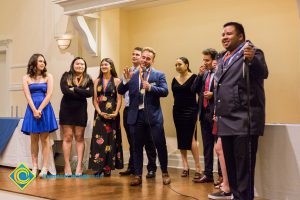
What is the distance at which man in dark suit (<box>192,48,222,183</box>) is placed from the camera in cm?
400

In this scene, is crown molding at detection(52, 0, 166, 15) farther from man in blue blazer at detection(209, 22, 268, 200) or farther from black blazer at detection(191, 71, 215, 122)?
man in blue blazer at detection(209, 22, 268, 200)

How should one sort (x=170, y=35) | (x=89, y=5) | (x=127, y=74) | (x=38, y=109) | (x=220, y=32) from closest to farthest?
(x=127, y=74), (x=38, y=109), (x=89, y=5), (x=220, y=32), (x=170, y=35)

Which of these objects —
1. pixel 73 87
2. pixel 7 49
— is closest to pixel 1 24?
pixel 7 49

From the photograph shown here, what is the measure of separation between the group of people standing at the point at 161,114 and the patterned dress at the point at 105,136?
0.03 ft

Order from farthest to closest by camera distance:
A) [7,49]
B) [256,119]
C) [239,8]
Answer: [7,49] → [239,8] → [256,119]

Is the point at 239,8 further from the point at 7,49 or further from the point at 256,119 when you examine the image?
the point at 7,49

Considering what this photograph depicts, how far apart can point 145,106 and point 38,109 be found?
51.4 inches

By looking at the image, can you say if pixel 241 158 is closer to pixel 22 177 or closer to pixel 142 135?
pixel 142 135

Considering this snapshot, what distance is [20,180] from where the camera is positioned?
3641 millimetres

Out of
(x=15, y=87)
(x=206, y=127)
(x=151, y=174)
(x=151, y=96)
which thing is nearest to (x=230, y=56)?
(x=151, y=96)

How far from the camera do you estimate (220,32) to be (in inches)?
208

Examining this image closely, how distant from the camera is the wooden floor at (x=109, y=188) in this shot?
11.6 feet

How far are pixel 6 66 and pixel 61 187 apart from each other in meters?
3.34

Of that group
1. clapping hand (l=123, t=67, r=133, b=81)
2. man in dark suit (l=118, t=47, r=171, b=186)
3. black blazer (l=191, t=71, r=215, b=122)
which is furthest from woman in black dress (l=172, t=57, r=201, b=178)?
clapping hand (l=123, t=67, r=133, b=81)
